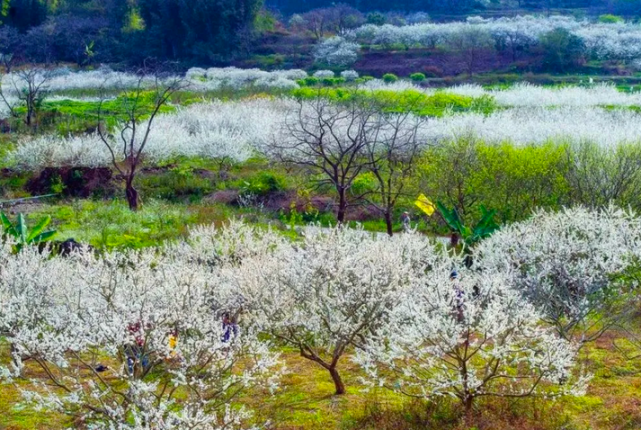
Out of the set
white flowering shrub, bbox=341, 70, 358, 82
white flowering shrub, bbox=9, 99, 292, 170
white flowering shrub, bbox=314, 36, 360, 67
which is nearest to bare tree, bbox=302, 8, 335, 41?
white flowering shrub, bbox=314, 36, 360, 67

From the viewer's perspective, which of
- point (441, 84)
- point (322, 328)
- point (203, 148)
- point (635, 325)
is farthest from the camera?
point (441, 84)

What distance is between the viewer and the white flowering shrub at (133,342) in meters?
8.12

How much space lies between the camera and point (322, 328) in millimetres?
10352

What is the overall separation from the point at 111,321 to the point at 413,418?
11.9 feet

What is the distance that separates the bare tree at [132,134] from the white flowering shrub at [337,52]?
15.4m

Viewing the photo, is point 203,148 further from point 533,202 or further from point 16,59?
point 16,59

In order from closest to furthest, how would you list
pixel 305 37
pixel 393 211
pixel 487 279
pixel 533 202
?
pixel 487 279 < pixel 533 202 < pixel 393 211 < pixel 305 37

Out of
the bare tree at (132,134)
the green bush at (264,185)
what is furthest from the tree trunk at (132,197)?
the green bush at (264,185)

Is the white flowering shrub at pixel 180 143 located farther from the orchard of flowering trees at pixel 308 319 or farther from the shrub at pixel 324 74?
the shrub at pixel 324 74

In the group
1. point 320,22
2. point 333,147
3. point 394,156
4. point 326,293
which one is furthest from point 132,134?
point 320,22

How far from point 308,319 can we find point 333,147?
16.4 m

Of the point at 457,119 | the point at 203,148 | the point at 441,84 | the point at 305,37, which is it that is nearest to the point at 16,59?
the point at 305,37

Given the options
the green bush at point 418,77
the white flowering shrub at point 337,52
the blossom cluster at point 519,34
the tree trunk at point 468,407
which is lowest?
the tree trunk at point 468,407

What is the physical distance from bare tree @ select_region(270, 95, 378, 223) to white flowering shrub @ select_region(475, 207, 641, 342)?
204 inches
